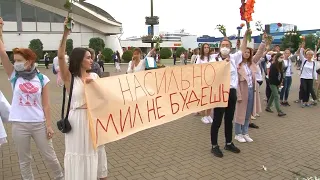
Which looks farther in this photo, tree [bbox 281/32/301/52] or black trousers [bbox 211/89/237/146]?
tree [bbox 281/32/301/52]

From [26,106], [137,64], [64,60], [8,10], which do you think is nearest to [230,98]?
[137,64]

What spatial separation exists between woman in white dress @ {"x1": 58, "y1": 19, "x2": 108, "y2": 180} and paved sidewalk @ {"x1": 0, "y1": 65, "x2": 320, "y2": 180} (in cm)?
125

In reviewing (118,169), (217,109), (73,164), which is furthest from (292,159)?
(73,164)

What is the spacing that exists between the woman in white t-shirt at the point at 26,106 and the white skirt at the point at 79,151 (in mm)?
667

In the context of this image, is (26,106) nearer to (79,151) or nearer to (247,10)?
(79,151)

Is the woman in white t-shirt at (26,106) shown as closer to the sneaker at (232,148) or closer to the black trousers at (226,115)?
the black trousers at (226,115)

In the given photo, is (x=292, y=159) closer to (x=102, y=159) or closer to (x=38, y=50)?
(x=102, y=159)

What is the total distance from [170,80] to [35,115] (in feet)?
6.15

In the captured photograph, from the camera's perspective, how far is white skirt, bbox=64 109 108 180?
9.74 ft

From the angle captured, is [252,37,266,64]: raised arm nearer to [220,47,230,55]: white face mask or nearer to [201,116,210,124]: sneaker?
[220,47,230,55]: white face mask

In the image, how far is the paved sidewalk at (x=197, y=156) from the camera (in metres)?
4.27

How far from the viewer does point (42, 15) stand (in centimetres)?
4419

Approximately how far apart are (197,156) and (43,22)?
1766 inches

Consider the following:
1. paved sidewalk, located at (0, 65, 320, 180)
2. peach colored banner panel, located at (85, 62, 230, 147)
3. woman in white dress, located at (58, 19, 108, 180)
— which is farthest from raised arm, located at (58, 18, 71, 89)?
paved sidewalk, located at (0, 65, 320, 180)
